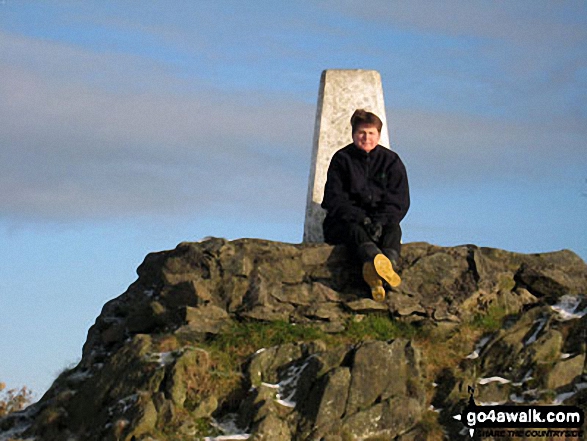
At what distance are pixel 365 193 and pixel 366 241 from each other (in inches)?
41.0

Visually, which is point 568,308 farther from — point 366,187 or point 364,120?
point 364,120

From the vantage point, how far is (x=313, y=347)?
46.2 feet

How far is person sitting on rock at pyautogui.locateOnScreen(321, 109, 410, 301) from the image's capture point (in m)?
15.7

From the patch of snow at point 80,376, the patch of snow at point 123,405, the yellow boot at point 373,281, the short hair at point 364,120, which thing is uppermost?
the short hair at point 364,120

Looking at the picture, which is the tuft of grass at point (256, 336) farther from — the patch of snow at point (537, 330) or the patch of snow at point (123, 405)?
the patch of snow at point (537, 330)

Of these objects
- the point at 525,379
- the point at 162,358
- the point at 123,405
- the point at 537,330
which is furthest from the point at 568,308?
the point at 123,405

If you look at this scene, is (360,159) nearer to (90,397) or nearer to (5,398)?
(90,397)

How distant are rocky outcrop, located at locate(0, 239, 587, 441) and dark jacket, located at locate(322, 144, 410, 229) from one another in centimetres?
63

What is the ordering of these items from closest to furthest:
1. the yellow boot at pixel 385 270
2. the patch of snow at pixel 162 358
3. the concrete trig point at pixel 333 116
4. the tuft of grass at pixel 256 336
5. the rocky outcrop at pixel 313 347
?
the rocky outcrop at pixel 313 347 < the patch of snow at pixel 162 358 < the tuft of grass at pixel 256 336 < the yellow boot at pixel 385 270 < the concrete trig point at pixel 333 116

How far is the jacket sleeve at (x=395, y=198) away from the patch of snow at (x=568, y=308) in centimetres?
259

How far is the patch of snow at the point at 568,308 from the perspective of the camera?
1505 centimetres

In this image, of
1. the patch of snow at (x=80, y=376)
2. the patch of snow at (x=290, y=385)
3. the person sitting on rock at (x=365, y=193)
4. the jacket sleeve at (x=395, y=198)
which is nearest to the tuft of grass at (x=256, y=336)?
the patch of snow at (x=290, y=385)

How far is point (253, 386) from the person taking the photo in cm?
1357

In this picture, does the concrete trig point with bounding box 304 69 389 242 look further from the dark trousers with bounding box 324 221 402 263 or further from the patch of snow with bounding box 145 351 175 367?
the patch of snow with bounding box 145 351 175 367
